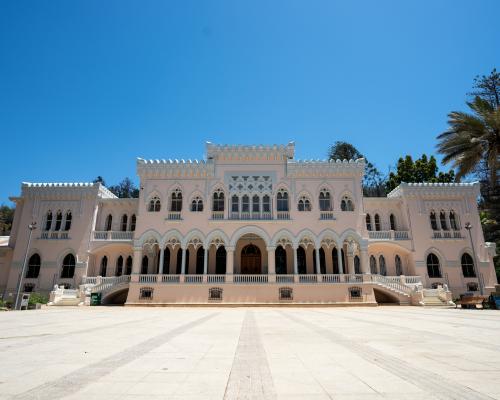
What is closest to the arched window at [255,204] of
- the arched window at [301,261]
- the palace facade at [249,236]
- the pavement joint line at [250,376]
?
the palace facade at [249,236]

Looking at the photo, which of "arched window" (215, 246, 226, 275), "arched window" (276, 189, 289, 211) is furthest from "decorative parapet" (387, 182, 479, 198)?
"arched window" (215, 246, 226, 275)

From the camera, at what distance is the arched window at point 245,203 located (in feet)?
89.7

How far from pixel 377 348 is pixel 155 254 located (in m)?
25.3

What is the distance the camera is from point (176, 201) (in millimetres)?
27594

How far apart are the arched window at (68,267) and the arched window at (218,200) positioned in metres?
13.8

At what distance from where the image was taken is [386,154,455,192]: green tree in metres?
37.4

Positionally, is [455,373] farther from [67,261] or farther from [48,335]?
[67,261]

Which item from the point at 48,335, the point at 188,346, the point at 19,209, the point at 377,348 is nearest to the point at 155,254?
the point at 19,209

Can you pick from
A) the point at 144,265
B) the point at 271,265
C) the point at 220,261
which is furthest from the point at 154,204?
the point at 271,265

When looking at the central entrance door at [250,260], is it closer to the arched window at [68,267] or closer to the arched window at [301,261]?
the arched window at [301,261]

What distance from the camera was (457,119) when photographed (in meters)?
22.4

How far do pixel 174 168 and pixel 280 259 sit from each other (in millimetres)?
12895

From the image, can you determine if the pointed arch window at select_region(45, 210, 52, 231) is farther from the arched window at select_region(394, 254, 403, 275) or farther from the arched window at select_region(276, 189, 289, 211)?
the arched window at select_region(394, 254, 403, 275)

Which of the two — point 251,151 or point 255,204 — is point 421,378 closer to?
point 255,204
